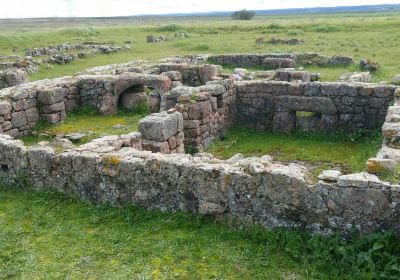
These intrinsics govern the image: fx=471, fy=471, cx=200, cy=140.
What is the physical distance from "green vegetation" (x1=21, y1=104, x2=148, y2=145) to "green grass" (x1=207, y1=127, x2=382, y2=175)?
353cm

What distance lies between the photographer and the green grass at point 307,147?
42.2ft

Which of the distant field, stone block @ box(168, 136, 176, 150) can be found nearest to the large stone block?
stone block @ box(168, 136, 176, 150)

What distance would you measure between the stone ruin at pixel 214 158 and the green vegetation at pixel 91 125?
1.22ft

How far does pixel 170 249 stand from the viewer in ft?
24.8

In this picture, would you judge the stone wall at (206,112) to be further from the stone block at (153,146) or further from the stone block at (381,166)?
the stone block at (381,166)

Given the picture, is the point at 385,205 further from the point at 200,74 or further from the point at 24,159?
the point at 200,74

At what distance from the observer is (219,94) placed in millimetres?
15547

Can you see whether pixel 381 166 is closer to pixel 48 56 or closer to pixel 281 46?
pixel 281 46

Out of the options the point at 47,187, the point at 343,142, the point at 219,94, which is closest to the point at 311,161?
the point at 343,142

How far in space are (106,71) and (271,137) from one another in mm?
9725

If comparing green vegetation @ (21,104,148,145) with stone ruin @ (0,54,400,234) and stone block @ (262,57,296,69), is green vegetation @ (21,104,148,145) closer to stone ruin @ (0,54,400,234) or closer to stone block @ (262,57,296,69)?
stone ruin @ (0,54,400,234)

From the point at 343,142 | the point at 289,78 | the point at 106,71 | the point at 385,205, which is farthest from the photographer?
the point at 106,71

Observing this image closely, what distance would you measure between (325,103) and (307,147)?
1.77 metres

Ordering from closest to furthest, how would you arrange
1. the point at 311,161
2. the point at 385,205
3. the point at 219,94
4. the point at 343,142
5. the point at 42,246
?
1. the point at 385,205
2. the point at 42,246
3. the point at 311,161
4. the point at 343,142
5. the point at 219,94
